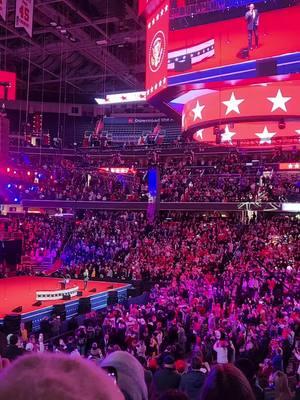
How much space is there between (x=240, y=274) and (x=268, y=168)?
8.91 meters

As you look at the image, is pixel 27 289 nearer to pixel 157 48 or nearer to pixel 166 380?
pixel 157 48

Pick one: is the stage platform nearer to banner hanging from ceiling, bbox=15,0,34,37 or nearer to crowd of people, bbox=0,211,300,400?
crowd of people, bbox=0,211,300,400

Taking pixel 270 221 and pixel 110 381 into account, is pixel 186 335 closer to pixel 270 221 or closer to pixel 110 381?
pixel 110 381

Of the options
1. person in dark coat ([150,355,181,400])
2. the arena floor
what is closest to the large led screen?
person in dark coat ([150,355,181,400])

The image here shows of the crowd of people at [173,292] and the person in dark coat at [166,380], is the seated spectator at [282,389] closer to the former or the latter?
the crowd of people at [173,292]

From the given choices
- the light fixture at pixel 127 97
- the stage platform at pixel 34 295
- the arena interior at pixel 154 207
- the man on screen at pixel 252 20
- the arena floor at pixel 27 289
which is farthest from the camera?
the light fixture at pixel 127 97

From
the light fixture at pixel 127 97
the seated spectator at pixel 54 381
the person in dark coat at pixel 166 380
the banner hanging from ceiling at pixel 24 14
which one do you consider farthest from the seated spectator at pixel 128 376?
the light fixture at pixel 127 97

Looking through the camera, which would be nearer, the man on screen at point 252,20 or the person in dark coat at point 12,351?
the man on screen at point 252,20

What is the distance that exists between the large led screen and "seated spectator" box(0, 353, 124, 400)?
6470 mm

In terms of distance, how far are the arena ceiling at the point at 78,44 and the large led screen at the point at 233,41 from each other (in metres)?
8.24

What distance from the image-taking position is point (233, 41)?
7035 mm

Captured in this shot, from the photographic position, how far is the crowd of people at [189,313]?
463 centimetres

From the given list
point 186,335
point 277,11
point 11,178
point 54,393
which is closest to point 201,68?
point 277,11

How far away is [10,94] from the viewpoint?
14.5m
